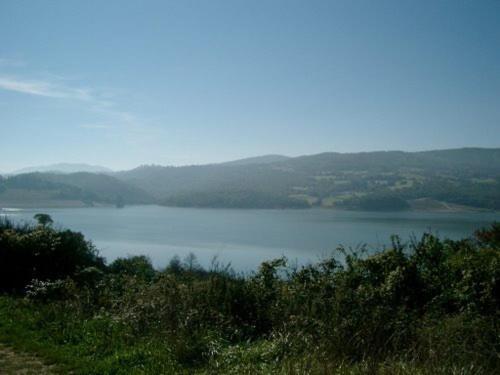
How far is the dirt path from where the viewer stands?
15.6ft

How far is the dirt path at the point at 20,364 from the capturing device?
475 centimetres

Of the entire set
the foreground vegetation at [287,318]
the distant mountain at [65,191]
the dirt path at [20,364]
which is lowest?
the dirt path at [20,364]

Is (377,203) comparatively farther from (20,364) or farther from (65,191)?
(20,364)

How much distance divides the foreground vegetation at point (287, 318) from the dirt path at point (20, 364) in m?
0.16

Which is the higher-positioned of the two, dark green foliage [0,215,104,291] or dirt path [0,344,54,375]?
dark green foliage [0,215,104,291]

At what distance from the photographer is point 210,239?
67.7m

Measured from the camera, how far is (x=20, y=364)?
499 cm

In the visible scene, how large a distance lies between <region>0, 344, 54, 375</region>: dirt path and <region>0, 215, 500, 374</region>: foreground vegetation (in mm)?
160

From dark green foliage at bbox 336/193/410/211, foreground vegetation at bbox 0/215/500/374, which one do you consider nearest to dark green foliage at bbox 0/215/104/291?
foreground vegetation at bbox 0/215/500/374

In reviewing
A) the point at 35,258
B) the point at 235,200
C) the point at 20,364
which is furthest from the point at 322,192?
the point at 20,364

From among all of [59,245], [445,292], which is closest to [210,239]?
[59,245]

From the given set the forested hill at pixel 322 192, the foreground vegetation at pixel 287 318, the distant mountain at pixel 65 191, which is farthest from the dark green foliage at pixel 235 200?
the foreground vegetation at pixel 287 318

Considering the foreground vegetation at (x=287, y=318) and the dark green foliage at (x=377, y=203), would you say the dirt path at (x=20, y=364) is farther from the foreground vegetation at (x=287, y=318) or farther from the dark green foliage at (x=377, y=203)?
the dark green foliage at (x=377, y=203)

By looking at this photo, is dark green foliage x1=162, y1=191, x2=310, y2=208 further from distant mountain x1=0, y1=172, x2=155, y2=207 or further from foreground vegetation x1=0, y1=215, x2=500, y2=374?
foreground vegetation x1=0, y1=215, x2=500, y2=374
